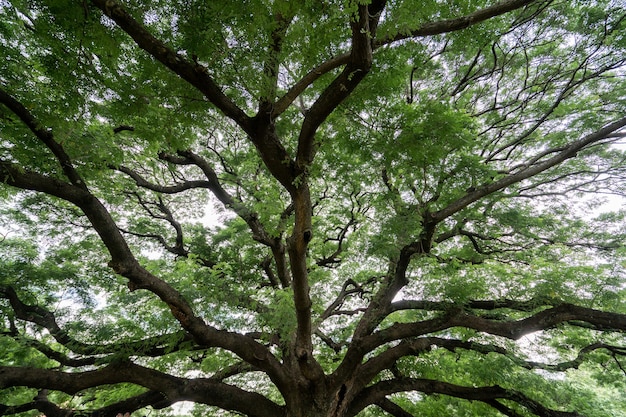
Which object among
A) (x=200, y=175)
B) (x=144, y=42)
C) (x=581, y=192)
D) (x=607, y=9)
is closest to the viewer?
(x=144, y=42)

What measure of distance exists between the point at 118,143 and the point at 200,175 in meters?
2.12

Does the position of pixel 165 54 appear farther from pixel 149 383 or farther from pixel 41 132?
pixel 149 383

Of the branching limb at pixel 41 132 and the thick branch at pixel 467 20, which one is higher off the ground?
the thick branch at pixel 467 20

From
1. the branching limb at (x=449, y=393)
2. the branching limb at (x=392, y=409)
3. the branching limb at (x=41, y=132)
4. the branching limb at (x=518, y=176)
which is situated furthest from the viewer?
the branching limb at (x=392, y=409)

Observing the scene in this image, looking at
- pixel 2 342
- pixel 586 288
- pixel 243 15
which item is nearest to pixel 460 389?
pixel 586 288

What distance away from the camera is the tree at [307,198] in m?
2.62

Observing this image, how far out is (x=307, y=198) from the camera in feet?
10.2

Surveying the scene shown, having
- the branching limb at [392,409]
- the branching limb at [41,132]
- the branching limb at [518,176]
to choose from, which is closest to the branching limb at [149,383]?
the branching limb at [392,409]

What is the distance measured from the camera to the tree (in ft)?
8.59

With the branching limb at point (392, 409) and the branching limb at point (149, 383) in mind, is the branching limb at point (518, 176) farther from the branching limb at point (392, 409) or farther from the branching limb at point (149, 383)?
the branching limb at point (149, 383)

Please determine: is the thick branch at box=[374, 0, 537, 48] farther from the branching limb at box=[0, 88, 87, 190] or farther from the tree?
the branching limb at box=[0, 88, 87, 190]

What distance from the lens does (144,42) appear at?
2.16 metres

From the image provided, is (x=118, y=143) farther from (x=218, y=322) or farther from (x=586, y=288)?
(x=586, y=288)

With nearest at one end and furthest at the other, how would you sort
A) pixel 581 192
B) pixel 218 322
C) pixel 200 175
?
pixel 218 322 < pixel 581 192 < pixel 200 175
